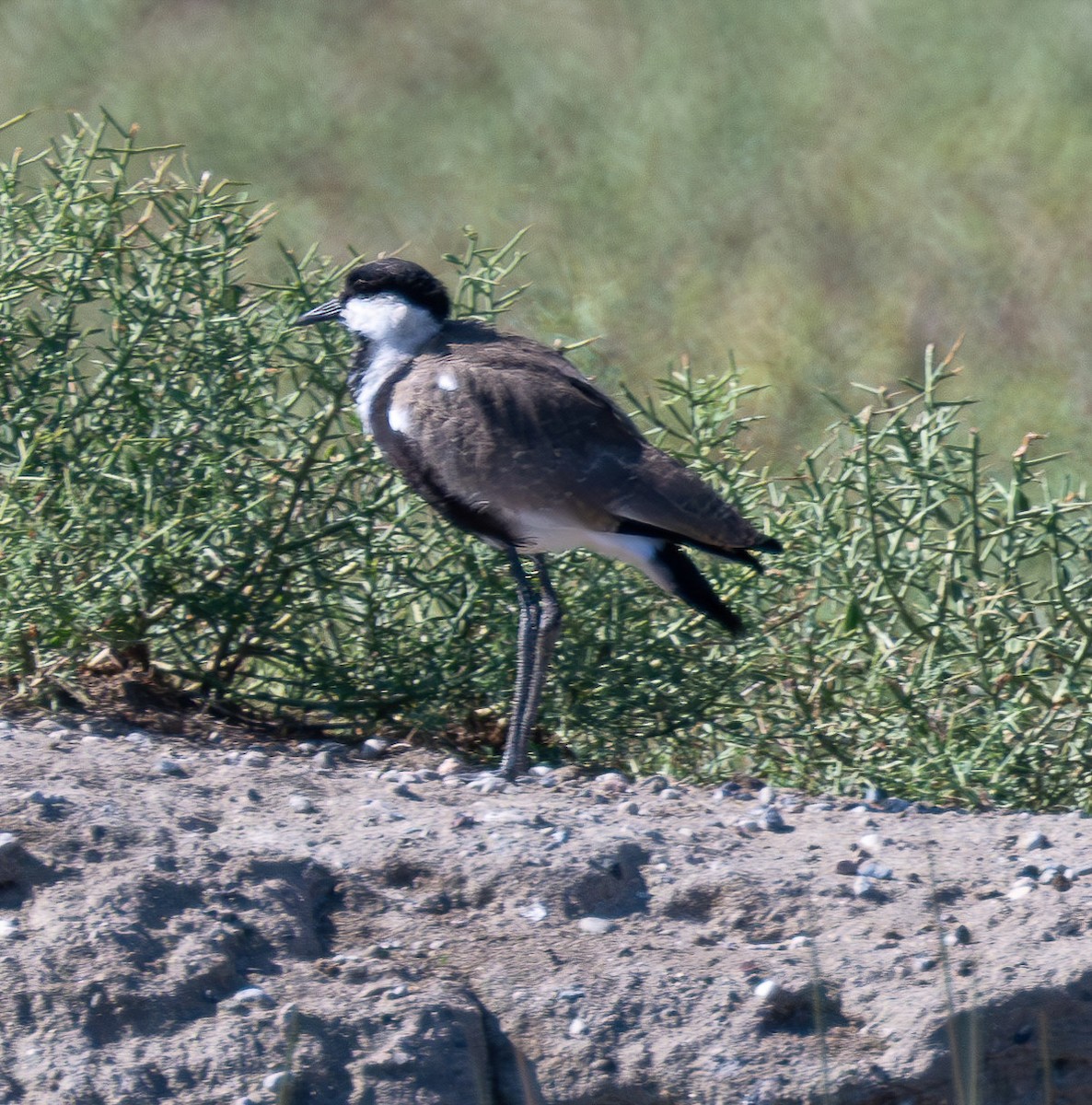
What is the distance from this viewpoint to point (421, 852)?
11.1ft

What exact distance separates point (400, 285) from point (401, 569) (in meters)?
0.74

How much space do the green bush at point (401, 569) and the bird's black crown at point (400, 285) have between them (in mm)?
117

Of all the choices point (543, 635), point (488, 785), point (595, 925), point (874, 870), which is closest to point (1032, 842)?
point (874, 870)

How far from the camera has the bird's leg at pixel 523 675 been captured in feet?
13.9

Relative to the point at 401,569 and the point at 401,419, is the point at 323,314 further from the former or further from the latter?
the point at 401,569

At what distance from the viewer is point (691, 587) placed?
424 centimetres

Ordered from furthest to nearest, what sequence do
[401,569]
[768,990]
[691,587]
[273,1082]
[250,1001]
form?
[401,569] → [691,587] → [768,990] → [250,1001] → [273,1082]

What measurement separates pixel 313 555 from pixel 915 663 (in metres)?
1.54

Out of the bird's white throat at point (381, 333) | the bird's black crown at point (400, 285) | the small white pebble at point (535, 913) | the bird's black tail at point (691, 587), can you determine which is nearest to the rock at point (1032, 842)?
the bird's black tail at point (691, 587)

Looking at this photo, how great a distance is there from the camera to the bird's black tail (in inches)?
166

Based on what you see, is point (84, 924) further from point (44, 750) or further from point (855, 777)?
point (855, 777)

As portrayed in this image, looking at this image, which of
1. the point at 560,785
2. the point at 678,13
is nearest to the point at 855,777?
the point at 560,785

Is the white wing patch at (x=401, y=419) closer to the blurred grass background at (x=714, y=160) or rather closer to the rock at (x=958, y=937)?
the rock at (x=958, y=937)

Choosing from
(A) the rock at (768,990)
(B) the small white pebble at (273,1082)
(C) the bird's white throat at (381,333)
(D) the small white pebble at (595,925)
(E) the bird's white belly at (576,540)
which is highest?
(C) the bird's white throat at (381,333)
